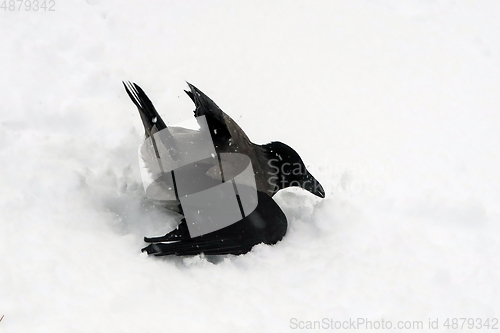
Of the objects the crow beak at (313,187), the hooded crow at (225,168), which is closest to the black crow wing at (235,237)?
the hooded crow at (225,168)

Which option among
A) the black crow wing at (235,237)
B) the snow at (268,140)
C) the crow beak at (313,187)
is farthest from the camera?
the crow beak at (313,187)

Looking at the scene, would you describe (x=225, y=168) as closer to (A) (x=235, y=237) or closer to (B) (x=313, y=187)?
(A) (x=235, y=237)

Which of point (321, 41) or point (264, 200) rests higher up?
point (321, 41)

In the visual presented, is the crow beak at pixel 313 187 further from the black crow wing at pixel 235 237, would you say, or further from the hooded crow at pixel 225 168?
the black crow wing at pixel 235 237

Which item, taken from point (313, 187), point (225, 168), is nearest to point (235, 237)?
point (225, 168)

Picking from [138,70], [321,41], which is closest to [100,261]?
[138,70]

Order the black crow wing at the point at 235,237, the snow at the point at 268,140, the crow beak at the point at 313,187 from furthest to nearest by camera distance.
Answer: the crow beak at the point at 313,187 < the black crow wing at the point at 235,237 < the snow at the point at 268,140

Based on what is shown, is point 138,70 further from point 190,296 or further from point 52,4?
point 190,296
